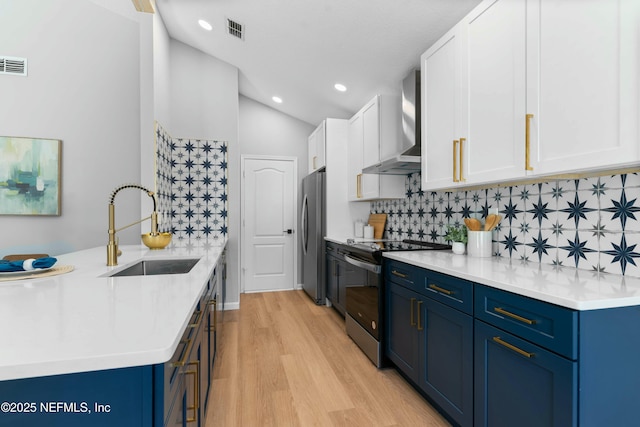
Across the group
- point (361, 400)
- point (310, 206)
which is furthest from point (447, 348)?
point (310, 206)

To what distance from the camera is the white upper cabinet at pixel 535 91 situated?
3.92 ft

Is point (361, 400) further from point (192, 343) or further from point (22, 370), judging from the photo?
point (22, 370)

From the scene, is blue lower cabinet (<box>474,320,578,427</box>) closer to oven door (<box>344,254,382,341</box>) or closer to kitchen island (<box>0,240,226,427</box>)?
oven door (<box>344,254,382,341</box>)

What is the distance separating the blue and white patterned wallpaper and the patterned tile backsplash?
8.52 feet

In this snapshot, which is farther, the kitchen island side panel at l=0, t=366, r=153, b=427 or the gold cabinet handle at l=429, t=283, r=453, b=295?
the gold cabinet handle at l=429, t=283, r=453, b=295

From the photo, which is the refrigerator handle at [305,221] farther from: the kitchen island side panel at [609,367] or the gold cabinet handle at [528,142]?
the kitchen island side panel at [609,367]

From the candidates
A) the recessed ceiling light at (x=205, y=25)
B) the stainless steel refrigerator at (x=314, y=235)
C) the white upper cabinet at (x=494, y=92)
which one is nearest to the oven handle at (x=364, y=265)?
the white upper cabinet at (x=494, y=92)

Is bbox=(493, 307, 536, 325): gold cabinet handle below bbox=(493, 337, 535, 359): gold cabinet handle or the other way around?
the other way around

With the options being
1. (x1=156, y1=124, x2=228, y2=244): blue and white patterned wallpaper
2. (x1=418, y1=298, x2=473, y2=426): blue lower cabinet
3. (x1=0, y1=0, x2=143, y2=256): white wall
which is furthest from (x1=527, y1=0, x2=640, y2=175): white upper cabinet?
(x1=0, y1=0, x2=143, y2=256): white wall

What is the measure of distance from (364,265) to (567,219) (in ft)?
4.64

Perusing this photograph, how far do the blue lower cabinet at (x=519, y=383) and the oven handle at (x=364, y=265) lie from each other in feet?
3.36

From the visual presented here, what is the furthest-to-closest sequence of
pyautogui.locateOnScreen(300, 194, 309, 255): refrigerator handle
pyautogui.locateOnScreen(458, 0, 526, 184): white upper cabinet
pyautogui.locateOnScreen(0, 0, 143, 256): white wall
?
pyautogui.locateOnScreen(300, 194, 309, 255): refrigerator handle < pyautogui.locateOnScreen(0, 0, 143, 256): white wall < pyautogui.locateOnScreen(458, 0, 526, 184): white upper cabinet

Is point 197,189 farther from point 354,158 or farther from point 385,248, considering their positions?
point 385,248

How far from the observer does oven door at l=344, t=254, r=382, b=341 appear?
2543mm
